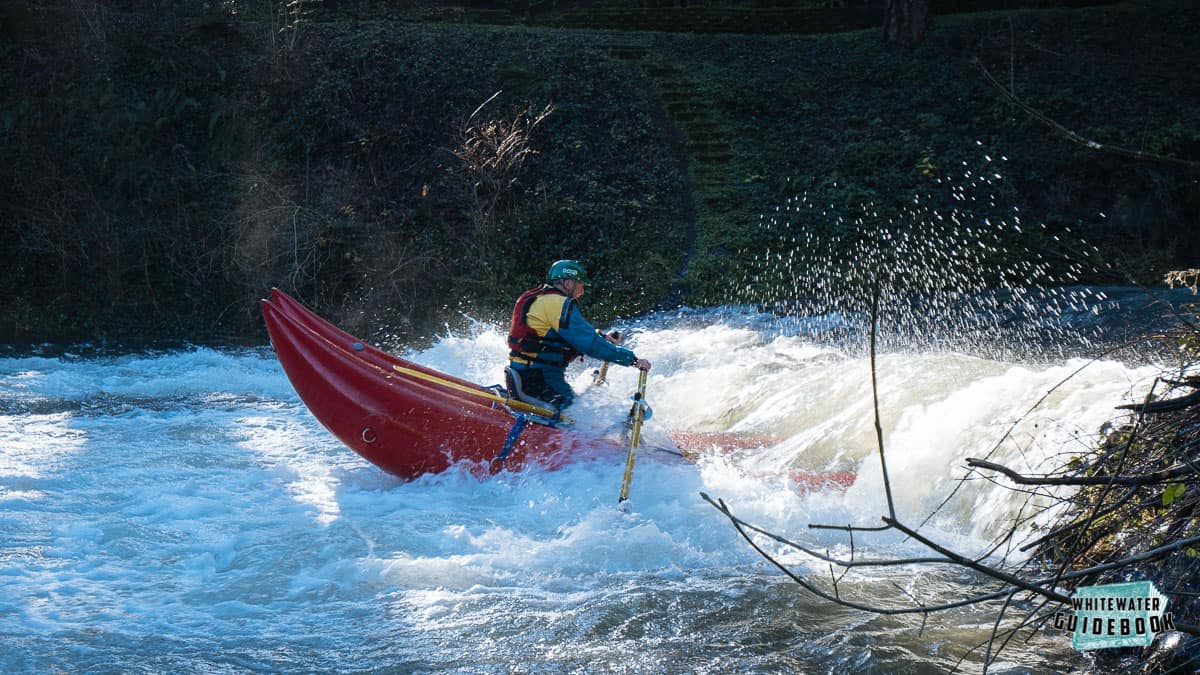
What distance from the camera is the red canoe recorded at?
20.7 ft

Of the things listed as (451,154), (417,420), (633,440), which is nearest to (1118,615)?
(633,440)

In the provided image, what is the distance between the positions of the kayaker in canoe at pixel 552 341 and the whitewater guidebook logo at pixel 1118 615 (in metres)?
3.58

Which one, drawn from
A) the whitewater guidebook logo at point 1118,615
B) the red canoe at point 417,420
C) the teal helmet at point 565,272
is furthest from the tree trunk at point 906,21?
the whitewater guidebook logo at point 1118,615

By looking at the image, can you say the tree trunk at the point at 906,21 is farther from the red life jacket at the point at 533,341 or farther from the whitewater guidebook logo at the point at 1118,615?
the whitewater guidebook logo at the point at 1118,615

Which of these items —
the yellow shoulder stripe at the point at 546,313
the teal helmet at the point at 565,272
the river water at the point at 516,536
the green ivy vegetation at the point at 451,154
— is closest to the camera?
the river water at the point at 516,536

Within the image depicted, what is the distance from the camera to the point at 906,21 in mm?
17422

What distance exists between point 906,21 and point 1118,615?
647 inches

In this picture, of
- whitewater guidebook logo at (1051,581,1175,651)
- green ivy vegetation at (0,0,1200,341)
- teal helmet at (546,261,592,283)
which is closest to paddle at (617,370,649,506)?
teal helmet at (546,261,592,283)

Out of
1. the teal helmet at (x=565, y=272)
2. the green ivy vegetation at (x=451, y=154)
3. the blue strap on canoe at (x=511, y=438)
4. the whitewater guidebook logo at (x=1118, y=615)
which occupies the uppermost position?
the green ivy vegetation at (x=451, y=154)

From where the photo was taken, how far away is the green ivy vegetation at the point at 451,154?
12.5 m

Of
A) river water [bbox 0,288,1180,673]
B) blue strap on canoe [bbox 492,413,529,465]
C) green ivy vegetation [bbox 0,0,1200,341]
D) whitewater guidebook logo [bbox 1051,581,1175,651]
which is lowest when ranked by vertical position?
Answer: river water [bbox 0,288,1180,673]

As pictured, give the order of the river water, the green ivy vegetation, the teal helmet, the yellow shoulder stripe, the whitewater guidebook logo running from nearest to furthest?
the whitewater guidebook logo < the river water < the yellow shoulder stripe < the teal helmet < the green ivy vegetation

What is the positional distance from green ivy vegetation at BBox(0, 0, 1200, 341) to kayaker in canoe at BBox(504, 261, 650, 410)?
535 centimetres

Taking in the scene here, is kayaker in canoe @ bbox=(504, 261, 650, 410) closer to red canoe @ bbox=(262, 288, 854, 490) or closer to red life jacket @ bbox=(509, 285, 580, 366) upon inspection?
red life jacket @ bbox=(509, 285, 580, 366)
